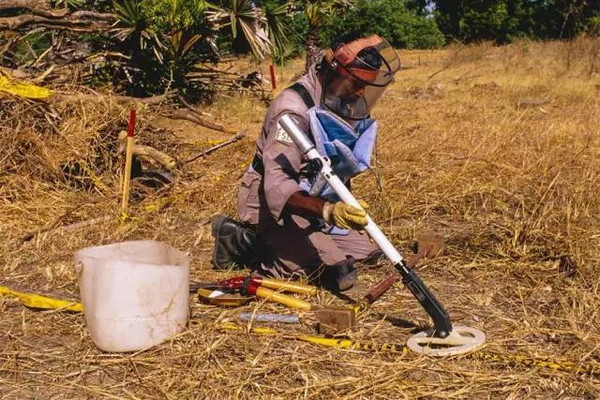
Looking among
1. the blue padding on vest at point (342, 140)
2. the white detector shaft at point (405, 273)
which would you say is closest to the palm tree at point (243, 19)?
the blue padding on vest at point (342, 140)

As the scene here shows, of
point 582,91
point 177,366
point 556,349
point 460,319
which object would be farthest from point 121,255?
point 582,91

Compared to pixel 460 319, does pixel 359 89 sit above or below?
above

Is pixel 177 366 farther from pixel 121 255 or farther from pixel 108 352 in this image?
pixel 121 255

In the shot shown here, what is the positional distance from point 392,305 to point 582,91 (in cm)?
886

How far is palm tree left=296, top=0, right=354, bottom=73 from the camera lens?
41.4 ft

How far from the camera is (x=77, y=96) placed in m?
5.86

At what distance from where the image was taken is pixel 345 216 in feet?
9.46

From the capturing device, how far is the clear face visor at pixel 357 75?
10.8 ft

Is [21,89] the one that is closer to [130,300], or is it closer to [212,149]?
[212,149]

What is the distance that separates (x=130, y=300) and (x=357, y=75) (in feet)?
4.50

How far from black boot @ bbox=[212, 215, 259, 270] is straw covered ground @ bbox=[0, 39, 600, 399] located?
149 mm

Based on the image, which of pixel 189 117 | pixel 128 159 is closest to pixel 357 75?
pixel 128 159

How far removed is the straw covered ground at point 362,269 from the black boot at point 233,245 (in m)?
0.15

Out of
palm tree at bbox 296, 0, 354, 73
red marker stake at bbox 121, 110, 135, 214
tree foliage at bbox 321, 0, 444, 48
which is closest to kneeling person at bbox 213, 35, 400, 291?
red marker stake at bbox 121, 110, 135, 214
